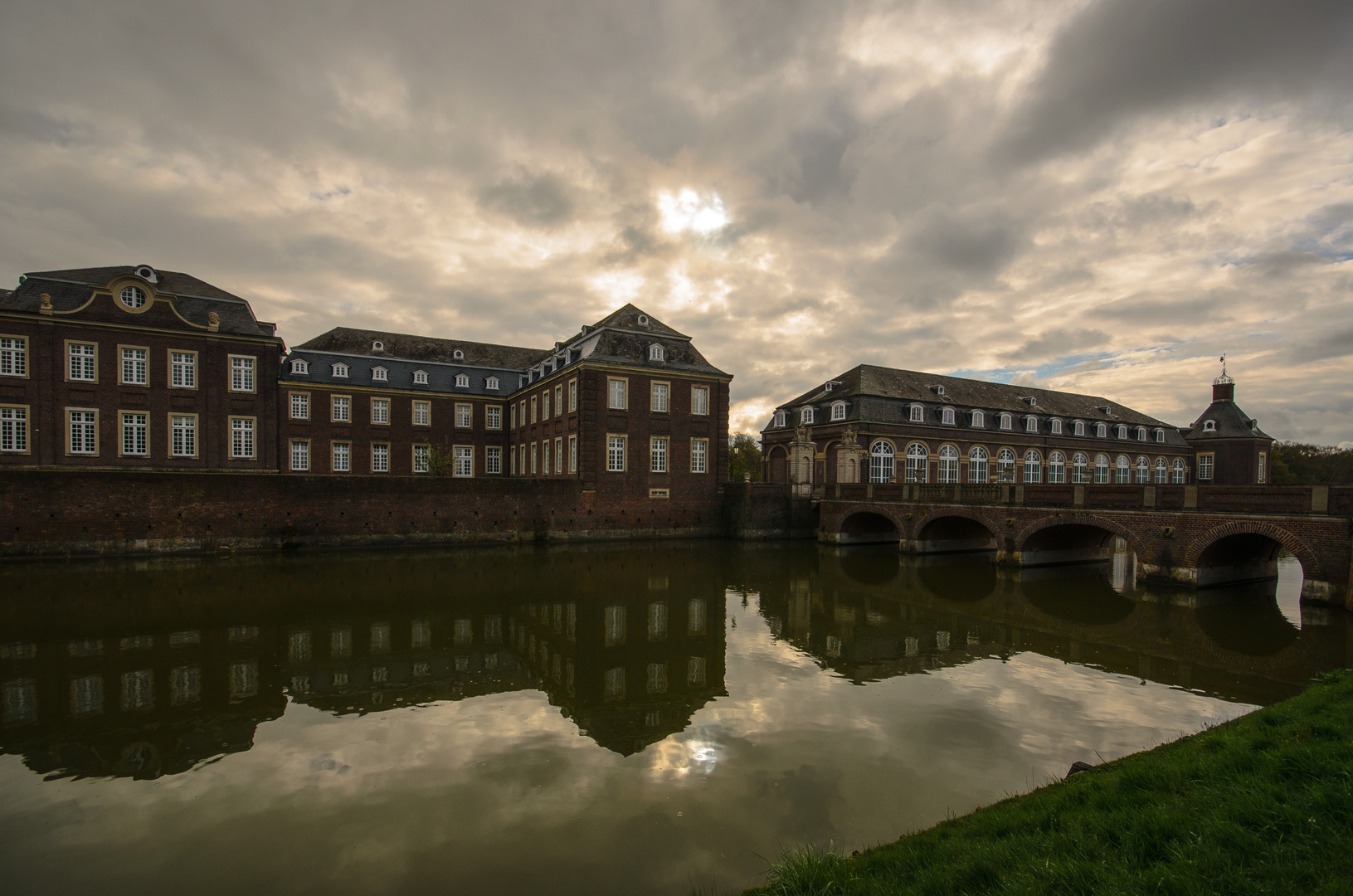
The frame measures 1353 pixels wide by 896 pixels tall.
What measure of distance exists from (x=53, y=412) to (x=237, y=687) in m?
25.9

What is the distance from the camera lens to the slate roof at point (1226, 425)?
48.0 metres

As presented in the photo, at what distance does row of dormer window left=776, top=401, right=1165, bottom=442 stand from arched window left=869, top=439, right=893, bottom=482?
2.32 meters

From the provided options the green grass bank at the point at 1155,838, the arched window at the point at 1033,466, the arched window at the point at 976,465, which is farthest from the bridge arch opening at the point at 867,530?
the green grass bank at the point at 1155,838

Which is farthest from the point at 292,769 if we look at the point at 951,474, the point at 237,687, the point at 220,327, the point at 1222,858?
the point at 951,474

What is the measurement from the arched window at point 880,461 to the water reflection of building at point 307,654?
67.8 feet

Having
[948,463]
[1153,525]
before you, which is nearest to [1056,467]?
[948,463]

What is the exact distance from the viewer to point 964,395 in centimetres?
4022

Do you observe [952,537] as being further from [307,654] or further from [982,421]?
[307,654]

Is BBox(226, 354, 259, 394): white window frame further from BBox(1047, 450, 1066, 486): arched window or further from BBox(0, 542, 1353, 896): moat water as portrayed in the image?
BBox(1047, 450, 1066, 486): arched window

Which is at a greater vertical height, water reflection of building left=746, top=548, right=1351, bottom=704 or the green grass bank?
the green grass bank

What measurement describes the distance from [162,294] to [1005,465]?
4439 cm

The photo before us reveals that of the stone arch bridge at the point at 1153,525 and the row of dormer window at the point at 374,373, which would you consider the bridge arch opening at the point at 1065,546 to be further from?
the row of dormer window at the point at 374,373

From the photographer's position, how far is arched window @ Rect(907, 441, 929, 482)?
36312 millimetres

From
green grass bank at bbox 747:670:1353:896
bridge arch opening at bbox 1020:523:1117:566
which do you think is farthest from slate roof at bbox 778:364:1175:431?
green grass bank at bbox 747:670:1353:896
